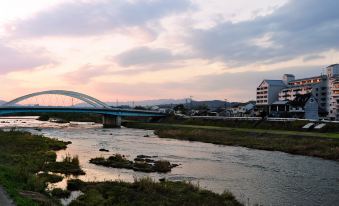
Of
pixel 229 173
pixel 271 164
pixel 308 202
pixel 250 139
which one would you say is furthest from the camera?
pixel 250 139

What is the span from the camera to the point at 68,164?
24.2 meters

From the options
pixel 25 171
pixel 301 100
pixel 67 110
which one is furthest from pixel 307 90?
pixel 25 171

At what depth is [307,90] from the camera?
8981 cm

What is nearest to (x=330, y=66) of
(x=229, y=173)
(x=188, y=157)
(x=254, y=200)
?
(x=188, y=157)

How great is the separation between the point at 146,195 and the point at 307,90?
8205 centimetres

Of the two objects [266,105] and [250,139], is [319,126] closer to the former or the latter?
[250,139]

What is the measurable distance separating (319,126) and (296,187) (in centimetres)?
3070

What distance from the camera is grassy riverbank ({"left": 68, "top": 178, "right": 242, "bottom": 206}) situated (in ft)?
49.4

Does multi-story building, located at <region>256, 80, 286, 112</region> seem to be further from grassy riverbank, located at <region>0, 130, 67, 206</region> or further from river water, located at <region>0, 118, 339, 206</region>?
grassy riverbank, located at <region>0, 130, 67, 206</region>

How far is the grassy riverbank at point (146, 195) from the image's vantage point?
1505cm

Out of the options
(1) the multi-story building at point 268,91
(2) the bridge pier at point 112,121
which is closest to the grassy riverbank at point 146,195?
(2) the bridge pier at point 112,121

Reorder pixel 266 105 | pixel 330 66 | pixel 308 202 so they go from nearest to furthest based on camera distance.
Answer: pixel 308 202
pixel 330 66
pixel 266 105

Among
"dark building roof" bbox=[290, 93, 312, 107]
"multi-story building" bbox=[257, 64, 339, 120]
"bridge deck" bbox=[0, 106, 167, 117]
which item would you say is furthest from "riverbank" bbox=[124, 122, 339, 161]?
"bridge deck" bbox=[0, 106, 167, 117]

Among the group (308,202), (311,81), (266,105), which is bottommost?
(308,202)
